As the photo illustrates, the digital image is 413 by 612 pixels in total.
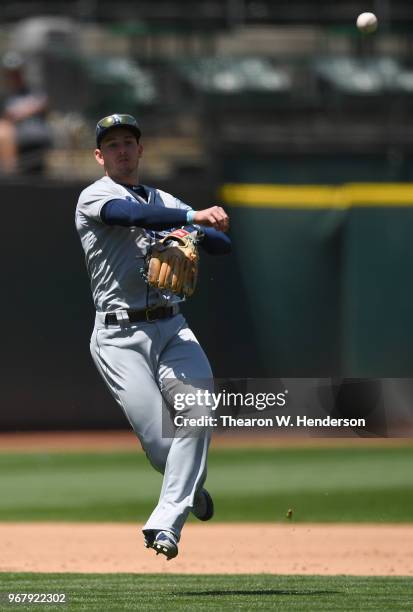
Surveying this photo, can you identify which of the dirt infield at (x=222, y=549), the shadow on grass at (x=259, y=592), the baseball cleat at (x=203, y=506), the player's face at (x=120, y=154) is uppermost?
the player's face at (x=120, y=154)

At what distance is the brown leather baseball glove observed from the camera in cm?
468

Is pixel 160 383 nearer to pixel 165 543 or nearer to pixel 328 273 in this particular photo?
pixel 165 543

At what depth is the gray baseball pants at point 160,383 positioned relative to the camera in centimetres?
473

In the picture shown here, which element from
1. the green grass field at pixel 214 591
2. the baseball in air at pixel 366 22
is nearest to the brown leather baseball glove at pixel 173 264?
the green grass field at pixel 214 591

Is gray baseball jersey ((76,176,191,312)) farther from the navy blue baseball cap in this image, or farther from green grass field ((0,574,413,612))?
green grass field ((0,574,413,612))

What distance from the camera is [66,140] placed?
43.1 ft

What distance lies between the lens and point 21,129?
13.0 meters

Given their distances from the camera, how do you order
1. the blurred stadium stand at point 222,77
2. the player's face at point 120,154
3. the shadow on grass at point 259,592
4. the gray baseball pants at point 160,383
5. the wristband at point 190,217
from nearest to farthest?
the wristband at point 190,217, the gray baseball pants at point 160,383, the player's face at point 120,154, the shadow on grass at point 259,592, the blurred stadium stand at point 222,77

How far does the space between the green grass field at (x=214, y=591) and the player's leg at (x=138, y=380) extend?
0.55m

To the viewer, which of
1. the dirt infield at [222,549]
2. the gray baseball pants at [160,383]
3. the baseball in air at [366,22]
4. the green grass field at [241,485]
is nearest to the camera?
the gray baseball pants at [160,383]

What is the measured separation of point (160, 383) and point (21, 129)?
8.61 meters

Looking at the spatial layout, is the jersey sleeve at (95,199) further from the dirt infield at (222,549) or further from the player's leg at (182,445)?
the dirt infield at (222,549)

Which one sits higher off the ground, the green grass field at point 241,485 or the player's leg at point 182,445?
the player's leg at point 182,445

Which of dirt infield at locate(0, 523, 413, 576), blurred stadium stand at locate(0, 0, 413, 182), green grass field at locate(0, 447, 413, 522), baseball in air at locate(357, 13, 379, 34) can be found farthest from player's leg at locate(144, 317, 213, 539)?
blurred stadium stand at locate(0, 0, 413, 182)
